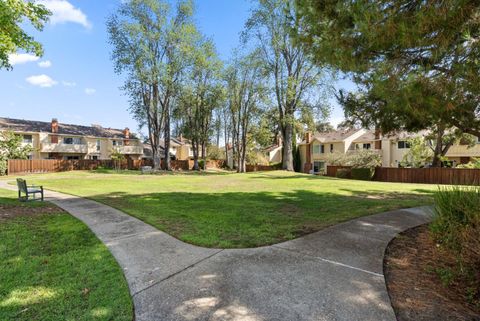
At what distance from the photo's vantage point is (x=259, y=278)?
3625 mm

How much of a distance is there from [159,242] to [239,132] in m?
34.0

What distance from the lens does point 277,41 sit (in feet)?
93.4

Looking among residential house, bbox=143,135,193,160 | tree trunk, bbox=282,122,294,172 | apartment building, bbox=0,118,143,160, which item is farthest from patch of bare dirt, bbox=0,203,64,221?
residential house, bbox=143,135,193,160

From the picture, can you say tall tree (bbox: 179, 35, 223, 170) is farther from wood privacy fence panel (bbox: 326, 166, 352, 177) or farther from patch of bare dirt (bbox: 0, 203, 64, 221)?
patch of bare dirt (bbox: 0, 203, 64, 221)

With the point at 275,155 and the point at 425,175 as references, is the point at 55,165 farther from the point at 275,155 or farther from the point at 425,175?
the point at 425,175

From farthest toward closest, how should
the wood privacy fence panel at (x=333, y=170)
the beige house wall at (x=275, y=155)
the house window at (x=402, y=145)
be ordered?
the beige house wall at (x=275, y=155) < the house window at (x=402, y=145) < the wood privacy fence panel at (x=333, y=170)

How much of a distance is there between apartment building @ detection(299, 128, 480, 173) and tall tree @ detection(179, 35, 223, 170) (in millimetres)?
17274

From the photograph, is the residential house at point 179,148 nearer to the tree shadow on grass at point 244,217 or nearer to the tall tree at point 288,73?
the tall tree at point 288,73

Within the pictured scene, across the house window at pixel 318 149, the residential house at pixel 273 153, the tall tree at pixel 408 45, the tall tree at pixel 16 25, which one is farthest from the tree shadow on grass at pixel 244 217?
the residential house at pixel 273 153

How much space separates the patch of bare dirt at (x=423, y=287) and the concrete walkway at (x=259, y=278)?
175 millimetres

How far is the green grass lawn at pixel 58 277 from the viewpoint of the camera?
9.66ft

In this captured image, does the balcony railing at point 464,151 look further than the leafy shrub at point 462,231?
Yes

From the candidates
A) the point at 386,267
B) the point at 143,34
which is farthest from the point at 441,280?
the point at 143,34

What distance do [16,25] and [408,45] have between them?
10.8 m
